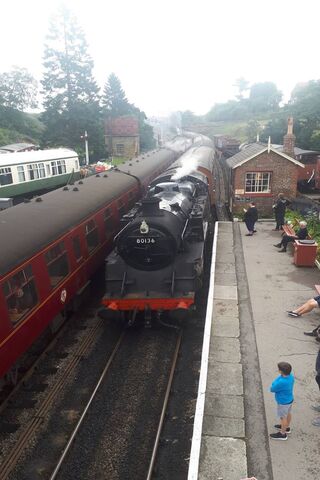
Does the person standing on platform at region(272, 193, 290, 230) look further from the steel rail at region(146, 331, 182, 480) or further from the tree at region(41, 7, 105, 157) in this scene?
the tree at region(41, 7, 105, 157)

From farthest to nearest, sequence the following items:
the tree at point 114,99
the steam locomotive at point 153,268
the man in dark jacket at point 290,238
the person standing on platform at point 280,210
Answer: the tree at point 114,99, the person standing on platform at point 280,210, the man in dark jacket at point 290,238, the steam locomotive at point 153,268

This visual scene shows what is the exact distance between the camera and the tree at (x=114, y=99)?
5978 cm

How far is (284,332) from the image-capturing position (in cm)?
880

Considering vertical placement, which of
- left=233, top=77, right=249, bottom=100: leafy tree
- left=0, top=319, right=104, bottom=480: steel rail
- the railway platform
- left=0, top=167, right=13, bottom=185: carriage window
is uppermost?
left=233, top=77, right=249, bottom=100: leafy tree

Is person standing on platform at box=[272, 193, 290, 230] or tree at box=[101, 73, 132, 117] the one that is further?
tree at box=[101, 73, 132, 117]

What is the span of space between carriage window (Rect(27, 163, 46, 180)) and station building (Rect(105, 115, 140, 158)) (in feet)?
90.4

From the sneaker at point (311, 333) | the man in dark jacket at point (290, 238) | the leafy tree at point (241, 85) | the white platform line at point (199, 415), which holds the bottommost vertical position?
the sneaker at point (311, 333)

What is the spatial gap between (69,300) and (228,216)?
49.6ft

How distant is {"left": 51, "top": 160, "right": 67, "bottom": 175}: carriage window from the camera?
984 inches

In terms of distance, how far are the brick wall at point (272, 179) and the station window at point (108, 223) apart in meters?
9.48

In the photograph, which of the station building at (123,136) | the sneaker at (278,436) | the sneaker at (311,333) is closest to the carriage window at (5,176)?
the sneaker at (311,333)

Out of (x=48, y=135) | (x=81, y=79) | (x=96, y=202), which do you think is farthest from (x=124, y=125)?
(x=96, y=202)

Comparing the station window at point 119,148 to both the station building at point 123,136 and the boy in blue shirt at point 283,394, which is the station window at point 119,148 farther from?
the boy in blue shirt at point 283,394

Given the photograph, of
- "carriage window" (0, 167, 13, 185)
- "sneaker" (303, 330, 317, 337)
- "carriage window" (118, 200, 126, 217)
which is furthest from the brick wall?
"sneaker" (303, 330, 317, 337)
